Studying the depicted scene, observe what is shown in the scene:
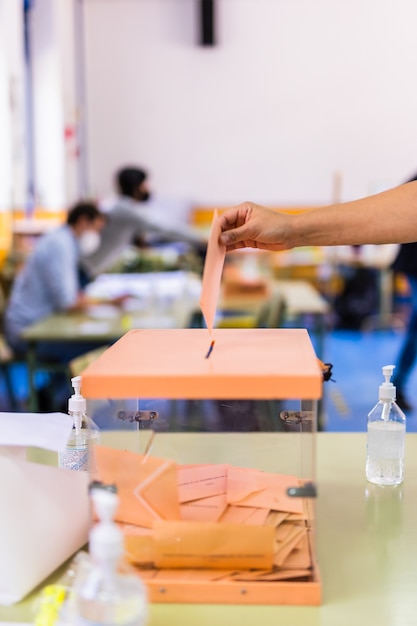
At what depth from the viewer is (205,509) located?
1.04 meters

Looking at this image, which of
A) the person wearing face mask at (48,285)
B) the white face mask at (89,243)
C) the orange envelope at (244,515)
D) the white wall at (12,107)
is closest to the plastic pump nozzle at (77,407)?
the orange envelope at (244,515)

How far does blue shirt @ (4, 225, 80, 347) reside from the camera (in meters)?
4.18

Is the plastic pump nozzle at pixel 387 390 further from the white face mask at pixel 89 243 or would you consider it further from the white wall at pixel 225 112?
the white wall at pixel 225 112

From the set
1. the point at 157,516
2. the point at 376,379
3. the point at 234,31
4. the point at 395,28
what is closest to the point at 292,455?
the point at 157,516

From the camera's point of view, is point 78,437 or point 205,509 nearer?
point 205,509

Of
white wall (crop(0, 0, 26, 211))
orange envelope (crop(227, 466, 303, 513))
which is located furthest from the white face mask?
orange envelope (crop(227, 466, 303, 513))

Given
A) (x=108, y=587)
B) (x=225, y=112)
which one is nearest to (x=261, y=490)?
(x=108, y=587)

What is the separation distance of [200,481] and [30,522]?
0.28 metres

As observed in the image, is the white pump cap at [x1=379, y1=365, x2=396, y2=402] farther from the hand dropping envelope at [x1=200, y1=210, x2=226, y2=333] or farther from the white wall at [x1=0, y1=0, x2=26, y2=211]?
the white wall at [x1=0, y1=0, x2=26, y2=211]

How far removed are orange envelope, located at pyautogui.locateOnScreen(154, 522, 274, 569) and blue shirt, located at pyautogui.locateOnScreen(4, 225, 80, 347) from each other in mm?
3289

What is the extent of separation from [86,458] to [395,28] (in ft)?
10.2

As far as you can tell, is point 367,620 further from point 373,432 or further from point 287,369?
point 373,432

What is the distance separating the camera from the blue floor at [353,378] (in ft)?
15.5

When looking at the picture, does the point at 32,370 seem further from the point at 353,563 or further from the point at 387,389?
the point at 353,563
